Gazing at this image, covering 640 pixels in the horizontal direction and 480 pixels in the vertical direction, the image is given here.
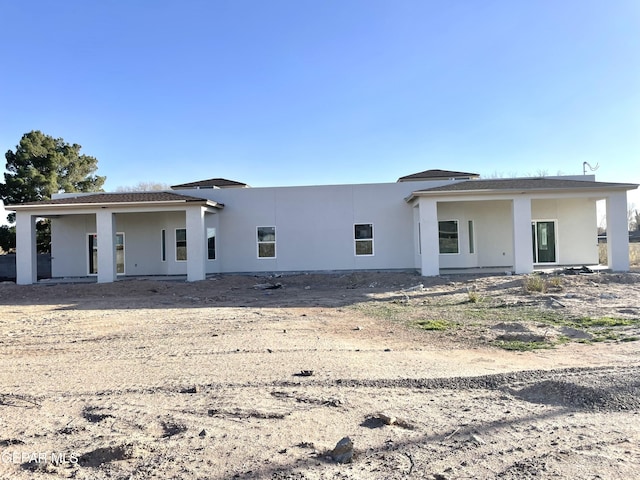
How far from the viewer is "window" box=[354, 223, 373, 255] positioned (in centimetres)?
2217

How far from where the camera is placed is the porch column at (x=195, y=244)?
65.7 feet

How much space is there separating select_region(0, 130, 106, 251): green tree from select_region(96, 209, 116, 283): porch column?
16.4 meters

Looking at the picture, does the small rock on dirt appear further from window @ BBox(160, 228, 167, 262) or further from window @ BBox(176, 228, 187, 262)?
window @ BBox(160, 228, 167, 262)

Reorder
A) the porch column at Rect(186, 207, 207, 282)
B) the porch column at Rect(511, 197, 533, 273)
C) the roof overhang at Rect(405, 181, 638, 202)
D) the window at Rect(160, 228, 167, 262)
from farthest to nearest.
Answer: the window at Rect(160, 228, 167, 262), the porch column at Rect(186, 207, 207, 282), the porch column at Rect(511, 197, 533, 273), the roof overhang at Rect(405, 181, 638, 202)

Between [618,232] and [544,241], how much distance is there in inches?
146

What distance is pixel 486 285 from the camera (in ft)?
53.7

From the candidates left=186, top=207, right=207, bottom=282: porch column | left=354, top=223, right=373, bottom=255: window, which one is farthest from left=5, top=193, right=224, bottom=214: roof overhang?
left=354, top=223, right=373, bottom=255: window

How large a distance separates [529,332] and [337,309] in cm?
536

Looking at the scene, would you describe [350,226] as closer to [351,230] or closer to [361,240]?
[351,230]

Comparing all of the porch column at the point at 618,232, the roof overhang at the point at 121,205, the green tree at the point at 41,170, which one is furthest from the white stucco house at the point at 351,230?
the green tree at the point at 41,170

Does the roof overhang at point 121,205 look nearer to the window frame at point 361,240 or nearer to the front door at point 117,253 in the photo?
the front door at point 117,253

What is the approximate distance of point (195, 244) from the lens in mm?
20062

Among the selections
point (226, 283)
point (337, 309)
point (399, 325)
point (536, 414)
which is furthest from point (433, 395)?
point (226, 283)

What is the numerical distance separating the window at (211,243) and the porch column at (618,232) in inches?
687
